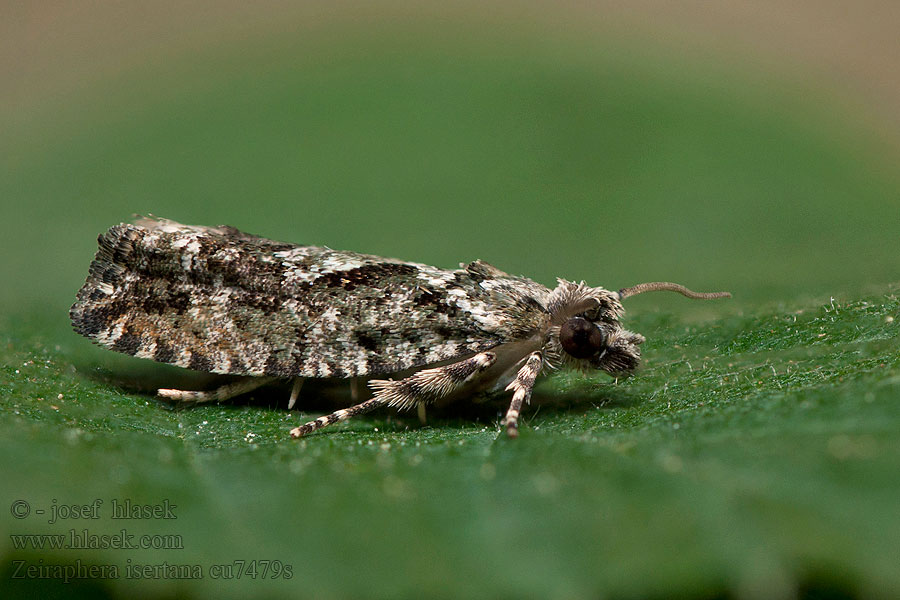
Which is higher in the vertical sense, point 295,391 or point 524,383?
point 524,383

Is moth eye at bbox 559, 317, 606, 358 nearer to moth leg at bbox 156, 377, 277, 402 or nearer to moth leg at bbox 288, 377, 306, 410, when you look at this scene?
moth leg at bbox 288, 377, 306, 410

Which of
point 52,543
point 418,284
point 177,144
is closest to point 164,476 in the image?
point 52,543

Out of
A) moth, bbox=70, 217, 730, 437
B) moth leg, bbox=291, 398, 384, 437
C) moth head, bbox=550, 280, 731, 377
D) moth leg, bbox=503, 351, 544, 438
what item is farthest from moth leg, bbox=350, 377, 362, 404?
moth head, bbox=550, 280, 731, 377

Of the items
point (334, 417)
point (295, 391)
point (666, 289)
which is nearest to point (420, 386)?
point (334, 417)

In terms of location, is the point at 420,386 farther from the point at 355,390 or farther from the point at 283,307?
the point at 283,307

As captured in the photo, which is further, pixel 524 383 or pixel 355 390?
pixel 355 390

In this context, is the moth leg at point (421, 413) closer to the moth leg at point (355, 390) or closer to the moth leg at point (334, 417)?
the moth leg at point (334, 417)

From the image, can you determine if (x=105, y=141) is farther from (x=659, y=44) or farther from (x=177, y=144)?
(x=659, y=44)

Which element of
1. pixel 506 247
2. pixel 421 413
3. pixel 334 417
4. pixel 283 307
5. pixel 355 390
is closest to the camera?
pixel 334 417
